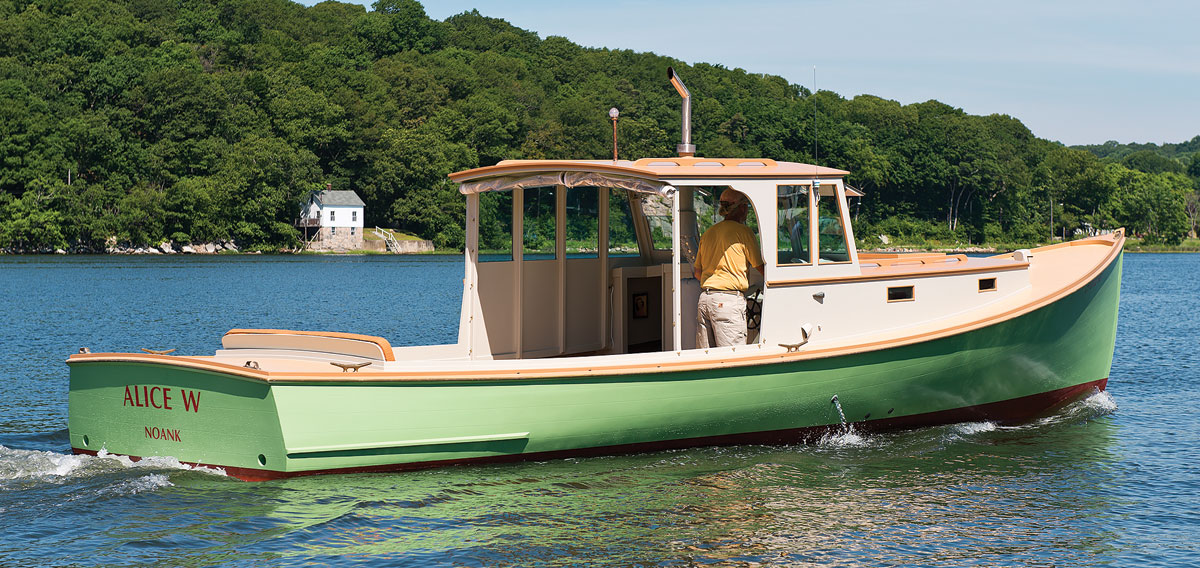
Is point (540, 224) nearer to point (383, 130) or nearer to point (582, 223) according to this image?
point (582, 223)

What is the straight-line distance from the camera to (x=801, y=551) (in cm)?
889

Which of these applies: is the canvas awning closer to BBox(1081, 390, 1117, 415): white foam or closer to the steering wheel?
the steering wheel

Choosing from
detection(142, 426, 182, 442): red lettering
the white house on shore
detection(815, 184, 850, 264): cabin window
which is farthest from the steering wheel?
the white house on shore

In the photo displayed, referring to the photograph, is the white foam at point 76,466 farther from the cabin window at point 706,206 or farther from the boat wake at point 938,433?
the boat wake at point 938,433

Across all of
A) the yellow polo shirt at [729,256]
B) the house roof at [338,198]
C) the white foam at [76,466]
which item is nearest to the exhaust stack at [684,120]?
the yellow polo shirt at [729,256]

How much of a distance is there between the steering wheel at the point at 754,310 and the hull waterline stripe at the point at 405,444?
2592 millimetres

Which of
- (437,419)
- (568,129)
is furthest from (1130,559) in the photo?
(568,129)

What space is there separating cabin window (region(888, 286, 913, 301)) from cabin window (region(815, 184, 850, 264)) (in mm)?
550

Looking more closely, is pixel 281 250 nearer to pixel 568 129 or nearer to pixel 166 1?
pixel 568 129

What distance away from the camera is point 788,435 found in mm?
11508

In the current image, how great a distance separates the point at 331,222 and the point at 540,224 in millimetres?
93524

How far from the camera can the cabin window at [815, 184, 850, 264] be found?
37.6 ft

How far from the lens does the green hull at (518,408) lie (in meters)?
9.88

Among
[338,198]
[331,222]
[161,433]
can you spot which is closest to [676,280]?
[161,433]
